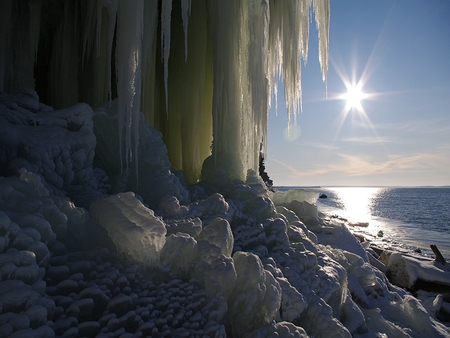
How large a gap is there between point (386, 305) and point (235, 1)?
3.72 meters

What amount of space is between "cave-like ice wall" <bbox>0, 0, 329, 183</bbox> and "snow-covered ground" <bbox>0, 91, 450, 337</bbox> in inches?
40.4

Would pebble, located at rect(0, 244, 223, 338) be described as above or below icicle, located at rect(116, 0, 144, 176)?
below

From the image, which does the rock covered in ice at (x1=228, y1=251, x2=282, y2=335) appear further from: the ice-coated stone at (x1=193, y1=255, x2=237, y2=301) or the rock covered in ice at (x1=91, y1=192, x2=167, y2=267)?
the rock covered in ice at (x1=91, y1=192, x2=167, y2=267)

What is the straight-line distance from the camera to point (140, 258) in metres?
1.34

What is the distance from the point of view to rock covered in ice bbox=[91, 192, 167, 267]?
134 centimetres

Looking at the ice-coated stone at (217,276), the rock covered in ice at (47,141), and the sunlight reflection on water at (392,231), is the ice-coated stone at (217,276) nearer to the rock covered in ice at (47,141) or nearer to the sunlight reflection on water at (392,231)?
the rock covered in ice at (47,141)

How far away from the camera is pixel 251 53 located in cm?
334

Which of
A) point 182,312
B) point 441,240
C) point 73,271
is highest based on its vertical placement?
point 73,271

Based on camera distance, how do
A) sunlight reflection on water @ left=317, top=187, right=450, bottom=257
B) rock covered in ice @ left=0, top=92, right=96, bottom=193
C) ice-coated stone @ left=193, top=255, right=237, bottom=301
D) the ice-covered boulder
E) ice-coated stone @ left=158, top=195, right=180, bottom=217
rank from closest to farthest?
ice-coated stone @ left=193, top=255, right=237, bottom=301 < rock covered in ice @ left=0, top=92, right=96, bottom=193 < ice-coated stone @ left=158, top=195, right=180, bottom=217 < the ice-covered boulder < sunlight reflection on water @ left=317, top=187, right=450, bottom=257

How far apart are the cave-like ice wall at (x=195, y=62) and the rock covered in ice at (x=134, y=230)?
6.22 feet

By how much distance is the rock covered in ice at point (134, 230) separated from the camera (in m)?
1.34

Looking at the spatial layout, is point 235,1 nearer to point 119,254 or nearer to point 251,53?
point 251,53

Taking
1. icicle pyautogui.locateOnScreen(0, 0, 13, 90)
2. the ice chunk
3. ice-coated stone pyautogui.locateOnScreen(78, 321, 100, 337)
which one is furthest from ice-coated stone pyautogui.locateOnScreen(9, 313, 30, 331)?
the ice chunk

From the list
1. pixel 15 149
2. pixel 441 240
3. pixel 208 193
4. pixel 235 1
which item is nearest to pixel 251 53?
pixel 235 1
